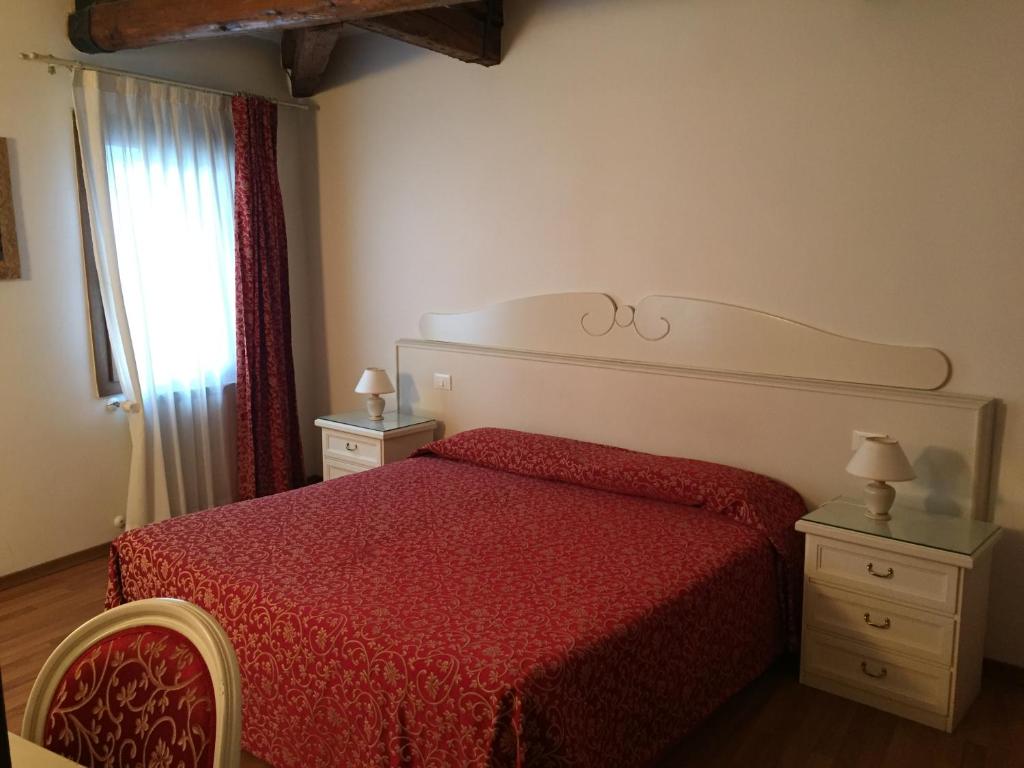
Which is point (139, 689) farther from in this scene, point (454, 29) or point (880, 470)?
point (454, 29)

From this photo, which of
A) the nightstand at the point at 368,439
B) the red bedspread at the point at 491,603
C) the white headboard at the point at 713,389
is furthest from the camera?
the nightstand at the point at 368,439

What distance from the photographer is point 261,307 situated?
4.28 meters

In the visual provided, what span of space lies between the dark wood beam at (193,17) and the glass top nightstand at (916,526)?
6.67 feet

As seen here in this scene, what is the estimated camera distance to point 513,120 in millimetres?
3729

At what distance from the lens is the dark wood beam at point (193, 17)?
283 centimetres

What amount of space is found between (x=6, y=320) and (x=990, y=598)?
152 inches

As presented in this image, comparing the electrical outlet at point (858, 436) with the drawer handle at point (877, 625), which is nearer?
the drawer handle at point (877, 625)

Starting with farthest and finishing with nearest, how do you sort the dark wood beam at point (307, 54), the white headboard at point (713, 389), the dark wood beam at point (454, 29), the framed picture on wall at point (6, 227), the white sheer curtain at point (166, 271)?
the dark wood beam at point (307, 54) → the white sheer curtain at point (166, 271) → the framed picture on wall at point (6, 227) → the dark wood beam at point (454, 29) → the white headboard at point (713, 389)

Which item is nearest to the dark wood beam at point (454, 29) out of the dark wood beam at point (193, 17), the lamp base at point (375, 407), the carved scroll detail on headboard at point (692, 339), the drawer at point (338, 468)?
A: the dark wood beam at point (193, 17)

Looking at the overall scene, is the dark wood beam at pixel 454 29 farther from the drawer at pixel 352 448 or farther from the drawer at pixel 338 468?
the drawer at pixel 338 468

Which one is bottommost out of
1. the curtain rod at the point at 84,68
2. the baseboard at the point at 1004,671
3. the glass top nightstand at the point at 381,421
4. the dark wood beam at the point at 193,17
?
the baseboard at the point at 1004,671

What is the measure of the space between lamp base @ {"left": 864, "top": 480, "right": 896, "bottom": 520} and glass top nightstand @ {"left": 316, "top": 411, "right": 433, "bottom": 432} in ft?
6.74

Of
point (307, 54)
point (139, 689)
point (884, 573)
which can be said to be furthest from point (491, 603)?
point (307, 54)

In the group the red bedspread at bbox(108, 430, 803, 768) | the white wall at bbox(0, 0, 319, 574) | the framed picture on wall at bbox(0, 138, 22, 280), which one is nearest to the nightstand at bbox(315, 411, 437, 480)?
the red bedspread at bbox(108, 430, 803, 768)
